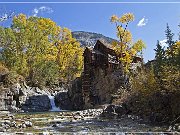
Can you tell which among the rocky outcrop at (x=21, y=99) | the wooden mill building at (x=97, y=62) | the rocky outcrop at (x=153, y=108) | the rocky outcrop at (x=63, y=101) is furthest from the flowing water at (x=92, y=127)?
the rocky outcrop at (x=63, y=101)

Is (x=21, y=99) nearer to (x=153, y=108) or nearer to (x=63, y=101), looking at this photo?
(x=63, y=101)

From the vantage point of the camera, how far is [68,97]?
49.4m

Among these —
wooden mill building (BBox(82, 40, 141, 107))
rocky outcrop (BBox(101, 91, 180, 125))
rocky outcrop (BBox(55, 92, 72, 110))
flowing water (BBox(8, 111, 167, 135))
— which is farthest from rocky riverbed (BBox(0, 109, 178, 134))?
rocky outcrop (BBox(55, 92, 72, 110))

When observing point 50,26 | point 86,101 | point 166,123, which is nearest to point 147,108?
point 166,123

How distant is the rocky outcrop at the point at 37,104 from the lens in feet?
146

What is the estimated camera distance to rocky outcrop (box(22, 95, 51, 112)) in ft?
146

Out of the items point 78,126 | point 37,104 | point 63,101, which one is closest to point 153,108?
point 78,126

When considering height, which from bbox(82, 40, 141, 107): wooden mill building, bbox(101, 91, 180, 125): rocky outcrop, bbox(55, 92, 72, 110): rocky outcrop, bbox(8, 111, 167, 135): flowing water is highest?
bbox(82, 40, 141, 107): wooden mill building

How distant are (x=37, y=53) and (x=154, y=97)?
37.6 m

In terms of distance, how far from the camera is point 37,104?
4588cm

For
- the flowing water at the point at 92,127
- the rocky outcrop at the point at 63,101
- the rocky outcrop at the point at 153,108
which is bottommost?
the flowing water at the point at 92,127

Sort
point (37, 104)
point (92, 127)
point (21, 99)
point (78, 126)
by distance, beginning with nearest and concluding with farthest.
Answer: point (92, 127)
point (78, 126)
point (21, 99)
point (37, 104)

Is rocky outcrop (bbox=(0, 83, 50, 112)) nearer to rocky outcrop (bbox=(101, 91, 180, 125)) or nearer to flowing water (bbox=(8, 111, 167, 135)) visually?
rocky outcrop (bbox=(101, 91, 180, 125))

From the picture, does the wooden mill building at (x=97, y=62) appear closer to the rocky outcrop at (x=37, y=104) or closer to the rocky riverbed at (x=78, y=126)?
the rocky outcrop at (x=37, y=104)
